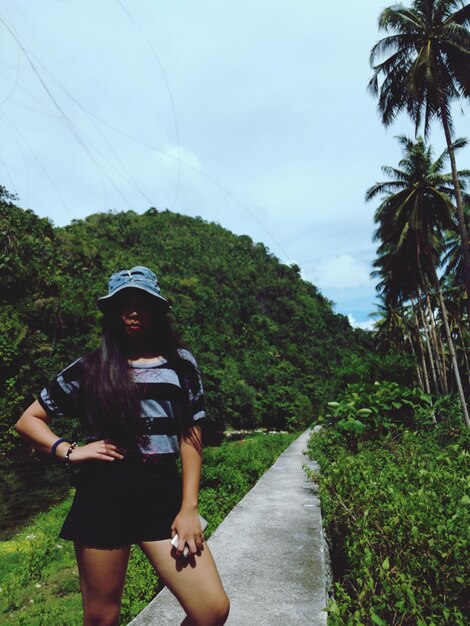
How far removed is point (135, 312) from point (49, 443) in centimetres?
56

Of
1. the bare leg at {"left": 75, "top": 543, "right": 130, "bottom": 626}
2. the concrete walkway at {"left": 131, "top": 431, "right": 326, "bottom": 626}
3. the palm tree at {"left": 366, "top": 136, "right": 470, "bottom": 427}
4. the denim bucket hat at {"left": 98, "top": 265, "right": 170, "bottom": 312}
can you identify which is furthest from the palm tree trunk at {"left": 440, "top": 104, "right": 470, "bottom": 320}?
the bare leg at {"left": 75, "top": 543, "right": 130, "bottom": 626}

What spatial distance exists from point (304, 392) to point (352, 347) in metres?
19.7

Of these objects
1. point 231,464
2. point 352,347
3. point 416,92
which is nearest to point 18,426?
point 231,464

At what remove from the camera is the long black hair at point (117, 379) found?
158 cm

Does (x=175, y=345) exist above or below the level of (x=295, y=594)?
above

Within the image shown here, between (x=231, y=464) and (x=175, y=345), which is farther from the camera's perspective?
(x=231, y=464)

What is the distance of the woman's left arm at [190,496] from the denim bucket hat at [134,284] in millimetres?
505

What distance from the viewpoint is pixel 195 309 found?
5578 cm

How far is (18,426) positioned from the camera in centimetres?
170

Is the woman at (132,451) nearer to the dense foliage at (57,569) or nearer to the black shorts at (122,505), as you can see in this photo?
the black shorts at (122,505)

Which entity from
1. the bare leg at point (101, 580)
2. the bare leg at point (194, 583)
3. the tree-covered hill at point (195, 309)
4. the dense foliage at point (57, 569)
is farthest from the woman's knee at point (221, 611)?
the tree-covered hill at point (195, 309)

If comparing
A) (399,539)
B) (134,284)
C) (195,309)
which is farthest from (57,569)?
(195,309)

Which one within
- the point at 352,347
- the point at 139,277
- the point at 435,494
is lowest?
the point at 435,494

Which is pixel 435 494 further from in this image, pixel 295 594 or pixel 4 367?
pixel 4 367
